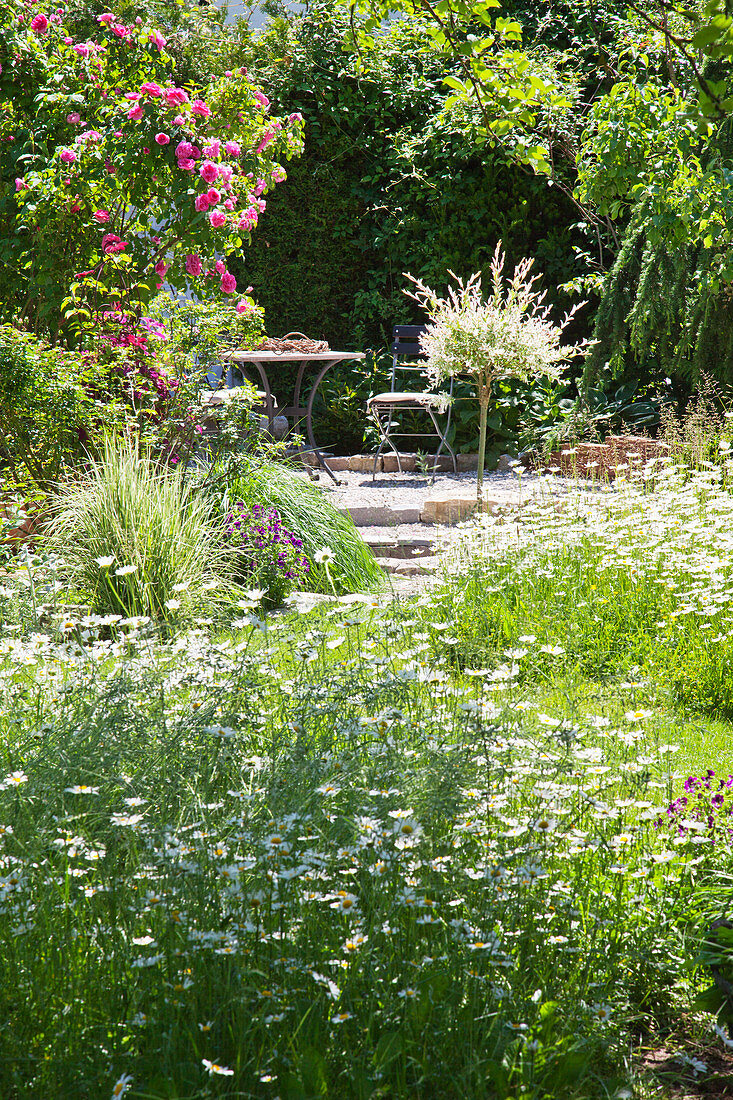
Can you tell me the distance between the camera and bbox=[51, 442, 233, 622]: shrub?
431cm

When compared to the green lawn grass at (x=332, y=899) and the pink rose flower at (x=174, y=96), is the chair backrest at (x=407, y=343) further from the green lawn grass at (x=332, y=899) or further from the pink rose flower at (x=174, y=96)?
the green lawn grass at (x=332, y=899)

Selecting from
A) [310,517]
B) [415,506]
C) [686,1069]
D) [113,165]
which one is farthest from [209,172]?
[686,1069]

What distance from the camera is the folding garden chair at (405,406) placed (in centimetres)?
853

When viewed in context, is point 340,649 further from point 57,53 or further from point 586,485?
point 57,53

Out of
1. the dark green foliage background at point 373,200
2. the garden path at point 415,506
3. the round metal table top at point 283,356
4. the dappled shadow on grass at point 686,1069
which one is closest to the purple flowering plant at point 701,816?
the dappled shadow on grass at point 686,1069

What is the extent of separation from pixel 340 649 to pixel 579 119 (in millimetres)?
7568

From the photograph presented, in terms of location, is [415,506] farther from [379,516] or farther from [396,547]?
[396,547]

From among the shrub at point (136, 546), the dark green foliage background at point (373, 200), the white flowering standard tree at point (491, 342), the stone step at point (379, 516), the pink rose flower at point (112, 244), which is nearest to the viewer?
the shrub at point (136, 546)

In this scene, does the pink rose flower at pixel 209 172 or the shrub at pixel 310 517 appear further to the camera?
the pink rose flower at pixel 209 172

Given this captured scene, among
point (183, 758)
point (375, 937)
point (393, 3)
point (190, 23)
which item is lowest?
point (375, 937)

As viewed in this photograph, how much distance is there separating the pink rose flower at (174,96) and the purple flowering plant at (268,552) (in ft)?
7.58

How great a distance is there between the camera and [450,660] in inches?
153

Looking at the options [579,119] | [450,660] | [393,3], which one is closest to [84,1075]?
[450,660]

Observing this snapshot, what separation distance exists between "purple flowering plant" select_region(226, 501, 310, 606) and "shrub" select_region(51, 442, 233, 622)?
148mm
